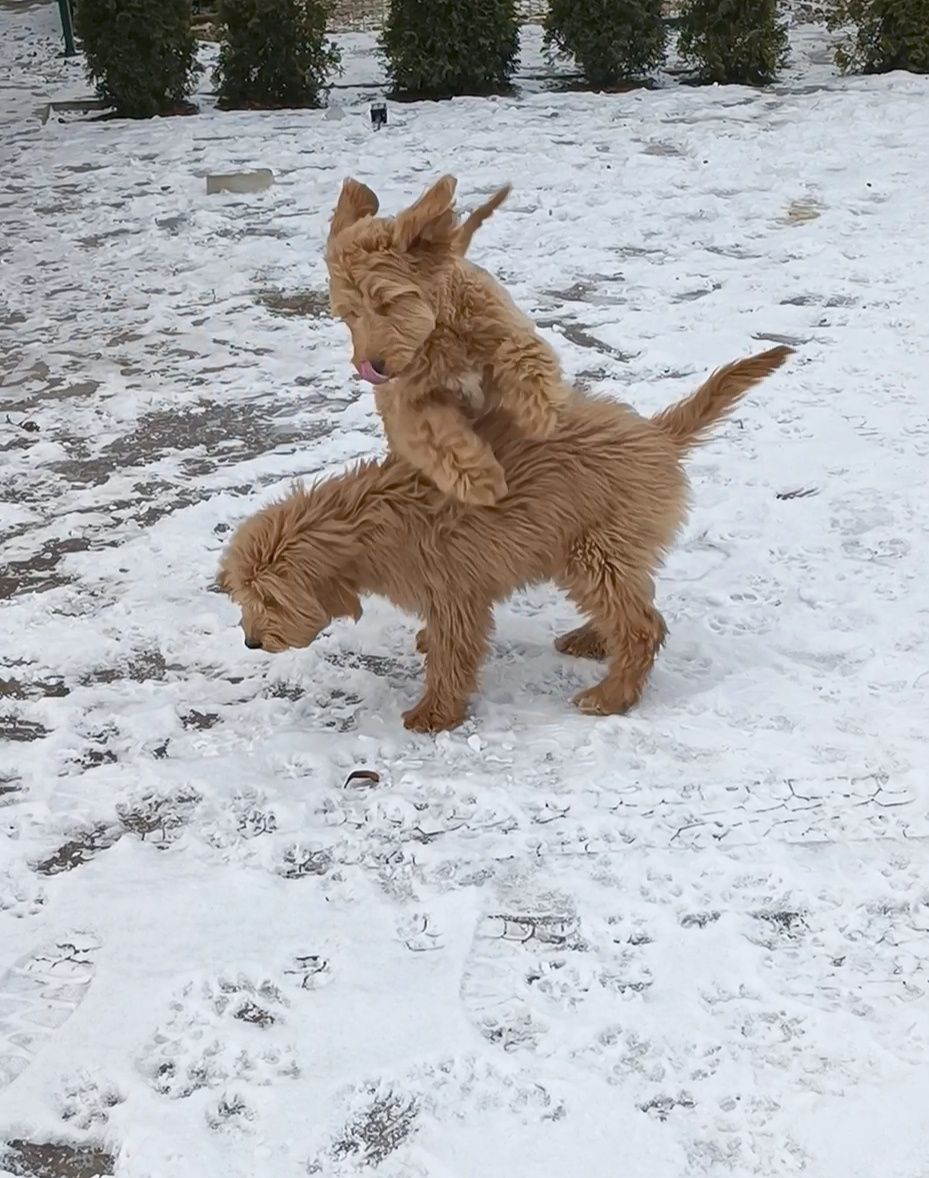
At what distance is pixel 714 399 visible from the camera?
137 inches

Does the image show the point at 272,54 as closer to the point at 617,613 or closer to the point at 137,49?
the point at 137,49

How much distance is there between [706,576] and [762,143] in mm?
5579

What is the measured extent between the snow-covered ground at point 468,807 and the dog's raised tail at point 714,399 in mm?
703

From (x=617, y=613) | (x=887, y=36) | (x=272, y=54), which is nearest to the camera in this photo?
(x=617, y=613)

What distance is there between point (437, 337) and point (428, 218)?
1.02 feet

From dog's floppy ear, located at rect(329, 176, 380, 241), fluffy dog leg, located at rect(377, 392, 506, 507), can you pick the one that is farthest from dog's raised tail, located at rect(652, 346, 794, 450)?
dog's floppy ear, located at rect(329, 176, 380, 241)

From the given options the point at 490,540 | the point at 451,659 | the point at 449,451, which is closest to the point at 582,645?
the point at 451,659

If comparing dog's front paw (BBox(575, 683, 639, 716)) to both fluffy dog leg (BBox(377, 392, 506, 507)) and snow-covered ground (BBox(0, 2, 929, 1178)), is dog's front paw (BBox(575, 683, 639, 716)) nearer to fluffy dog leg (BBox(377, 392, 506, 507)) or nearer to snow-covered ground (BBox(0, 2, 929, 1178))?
snow-covered ground (BBox(0, 2, 929, 1178))

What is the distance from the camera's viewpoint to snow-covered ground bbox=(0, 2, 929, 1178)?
2.45 meters

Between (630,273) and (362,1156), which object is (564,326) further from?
(362,1156)

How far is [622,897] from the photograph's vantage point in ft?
9.57

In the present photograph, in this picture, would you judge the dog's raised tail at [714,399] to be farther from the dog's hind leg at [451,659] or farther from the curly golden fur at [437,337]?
the dog's hind leg at [451,659]

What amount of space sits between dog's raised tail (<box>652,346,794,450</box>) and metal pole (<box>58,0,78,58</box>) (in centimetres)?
1140

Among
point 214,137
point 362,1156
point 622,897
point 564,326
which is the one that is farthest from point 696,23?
point 362,1156
